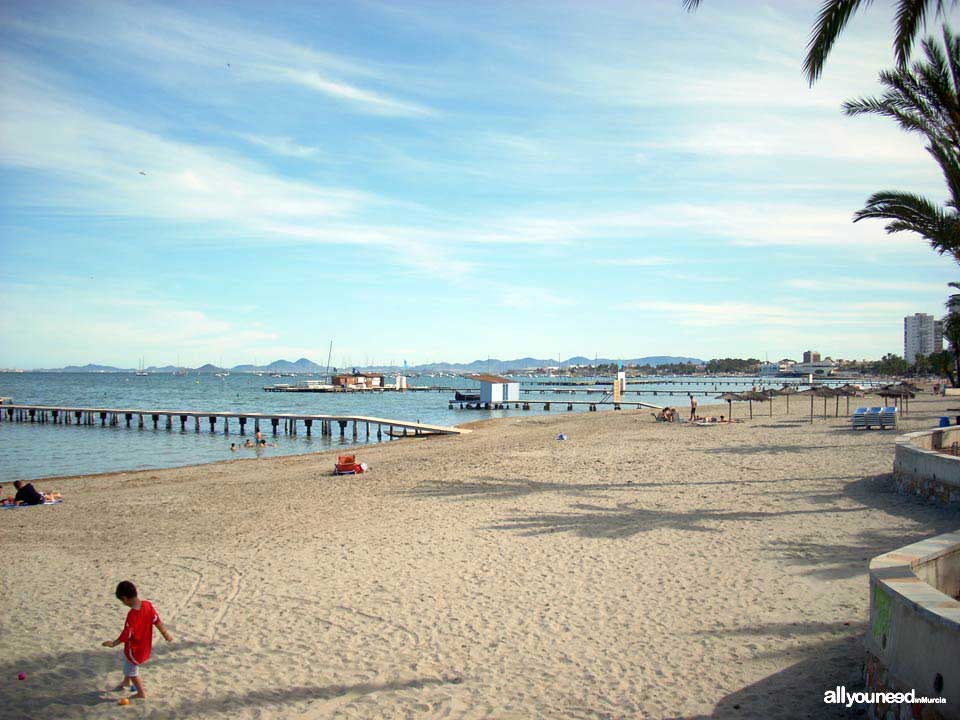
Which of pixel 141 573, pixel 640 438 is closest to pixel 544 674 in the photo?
pixel 141 573

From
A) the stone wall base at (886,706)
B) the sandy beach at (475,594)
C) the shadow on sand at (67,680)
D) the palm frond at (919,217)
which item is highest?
the palm frond at (919,217)

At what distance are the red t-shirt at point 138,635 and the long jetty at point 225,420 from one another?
28.1m

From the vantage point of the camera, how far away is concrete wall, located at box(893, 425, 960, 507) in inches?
395

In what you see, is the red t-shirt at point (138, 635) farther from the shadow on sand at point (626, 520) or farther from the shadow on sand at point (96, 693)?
the shadow on sand at point (626, 520)

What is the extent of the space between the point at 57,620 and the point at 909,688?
7.62 m

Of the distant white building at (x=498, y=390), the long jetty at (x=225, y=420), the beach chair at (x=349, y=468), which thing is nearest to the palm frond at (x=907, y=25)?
the beach chair at (x=349, y=468)

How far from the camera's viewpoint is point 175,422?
51906 mm

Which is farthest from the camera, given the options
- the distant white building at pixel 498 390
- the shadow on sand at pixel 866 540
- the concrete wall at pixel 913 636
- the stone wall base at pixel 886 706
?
the distant white building at pixel 498 390

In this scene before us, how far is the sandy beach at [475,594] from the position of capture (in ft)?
17.7

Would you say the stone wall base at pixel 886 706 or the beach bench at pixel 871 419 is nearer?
the stone wall base at pixel 886 706

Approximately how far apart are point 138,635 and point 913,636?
5.37 m

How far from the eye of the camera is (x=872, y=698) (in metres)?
4.41

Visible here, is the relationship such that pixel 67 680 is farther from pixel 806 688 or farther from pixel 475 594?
pixel 806 688

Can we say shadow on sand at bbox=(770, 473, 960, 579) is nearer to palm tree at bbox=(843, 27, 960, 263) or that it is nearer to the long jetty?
palm tree at bbox=(843, 27, 960, 263)
